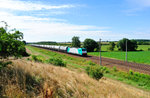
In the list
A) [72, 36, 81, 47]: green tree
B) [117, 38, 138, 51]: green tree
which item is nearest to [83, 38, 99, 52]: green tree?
[117, 38, 138, 51]: green tree

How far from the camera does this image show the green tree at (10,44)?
5.25 m

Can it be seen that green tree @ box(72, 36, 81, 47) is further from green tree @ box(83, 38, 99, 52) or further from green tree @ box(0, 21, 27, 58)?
green tree @ box(0, 21, 27, 58)

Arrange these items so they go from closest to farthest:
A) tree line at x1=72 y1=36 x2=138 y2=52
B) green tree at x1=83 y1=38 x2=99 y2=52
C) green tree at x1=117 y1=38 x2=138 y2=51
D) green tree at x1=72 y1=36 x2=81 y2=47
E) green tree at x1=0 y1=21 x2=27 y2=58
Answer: green tree at x1=0 y1=21 x2=27 y2=58 → green tree at x1=83 y1=38 x2=99 y2=52 → tree line at x1=72 y1=36 x2=138 y2=52 → green tree at x1=117 y1=38 x2=138 y2=51 → green tree at x1=72 y1=36 x2=81 y2=47

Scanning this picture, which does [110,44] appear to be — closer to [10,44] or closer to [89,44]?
[89,44]

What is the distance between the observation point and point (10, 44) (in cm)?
549

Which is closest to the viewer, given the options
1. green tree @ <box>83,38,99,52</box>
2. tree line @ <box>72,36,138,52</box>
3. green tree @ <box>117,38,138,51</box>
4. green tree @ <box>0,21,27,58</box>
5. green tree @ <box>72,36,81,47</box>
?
green tree @ <box>0,21,27,58</box>

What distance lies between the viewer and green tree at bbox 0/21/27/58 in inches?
207

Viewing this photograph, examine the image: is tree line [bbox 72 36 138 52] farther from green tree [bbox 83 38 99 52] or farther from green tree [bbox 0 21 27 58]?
green tree [bbox 0 21 27 58]

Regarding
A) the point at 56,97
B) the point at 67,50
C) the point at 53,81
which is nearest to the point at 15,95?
the point at 56,97

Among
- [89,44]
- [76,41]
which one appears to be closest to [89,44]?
[89,44]

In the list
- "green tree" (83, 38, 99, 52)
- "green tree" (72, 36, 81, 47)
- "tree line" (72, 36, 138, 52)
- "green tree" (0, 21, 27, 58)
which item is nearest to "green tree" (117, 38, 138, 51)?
"tree line" (72, 36, 138, 52)

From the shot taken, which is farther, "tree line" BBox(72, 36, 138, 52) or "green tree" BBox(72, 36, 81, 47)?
"green tree" BBox(72, 36, 81, 47)

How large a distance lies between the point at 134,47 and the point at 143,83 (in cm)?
7529

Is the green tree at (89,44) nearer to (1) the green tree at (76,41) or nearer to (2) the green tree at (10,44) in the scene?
(1) the green tree at (76,41)
